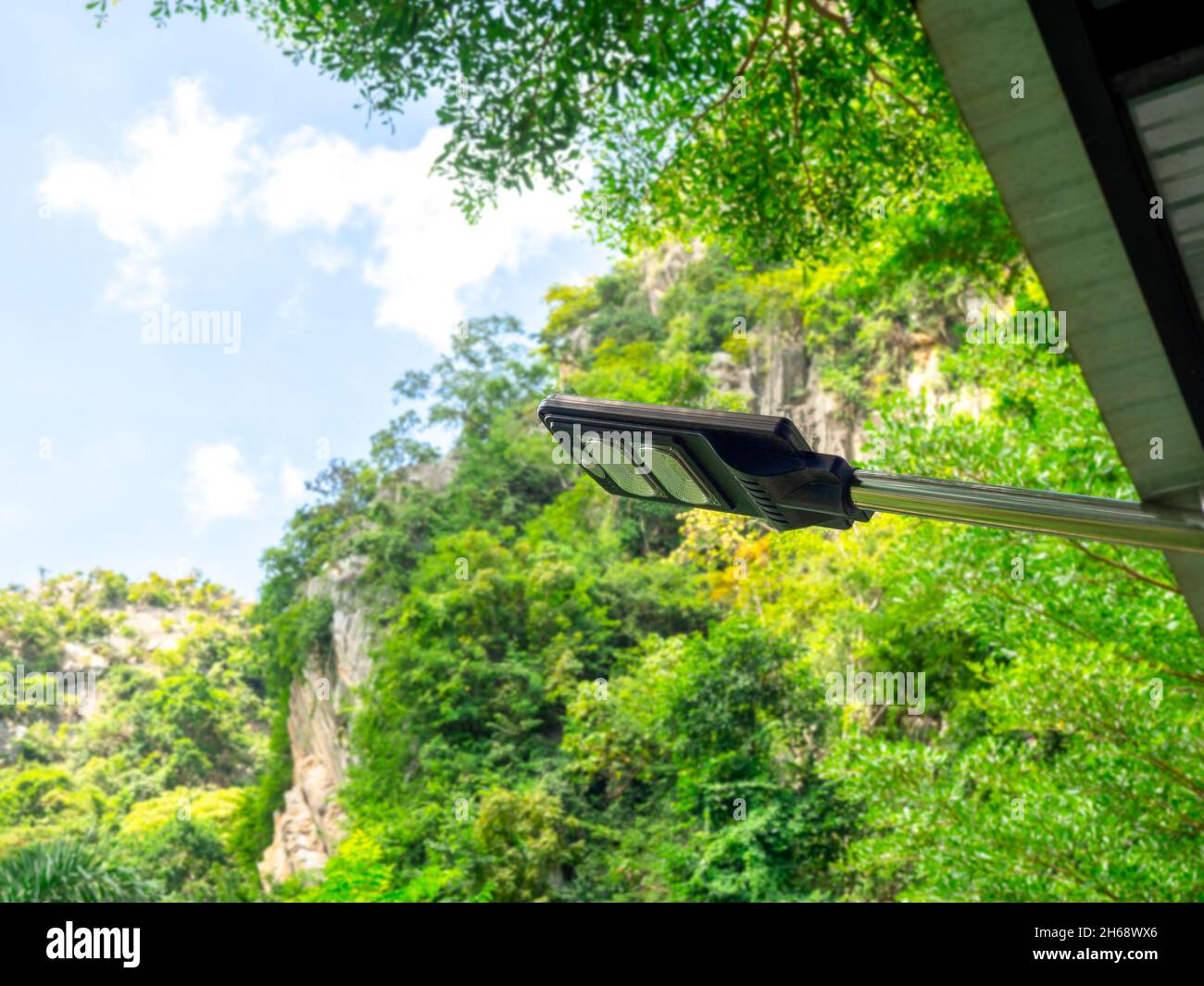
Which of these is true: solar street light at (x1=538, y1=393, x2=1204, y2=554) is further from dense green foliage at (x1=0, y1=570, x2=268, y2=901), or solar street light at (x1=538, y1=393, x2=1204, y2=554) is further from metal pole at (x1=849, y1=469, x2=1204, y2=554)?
dense green foliage at (x1=0, y1=570, x2=268, y2=901)

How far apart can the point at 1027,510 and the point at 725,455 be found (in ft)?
1.06

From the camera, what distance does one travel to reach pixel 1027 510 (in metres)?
1.04

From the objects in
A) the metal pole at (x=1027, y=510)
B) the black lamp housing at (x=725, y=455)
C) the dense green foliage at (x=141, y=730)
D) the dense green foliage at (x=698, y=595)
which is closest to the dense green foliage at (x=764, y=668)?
the dense green foliage at (x=698, y=595)

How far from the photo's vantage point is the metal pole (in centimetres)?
104

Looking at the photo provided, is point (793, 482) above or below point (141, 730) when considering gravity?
above

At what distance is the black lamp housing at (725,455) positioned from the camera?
40.5 inches

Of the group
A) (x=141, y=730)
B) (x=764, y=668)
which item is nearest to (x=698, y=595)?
(x=764, y=668)

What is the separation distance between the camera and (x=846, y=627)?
474 inches

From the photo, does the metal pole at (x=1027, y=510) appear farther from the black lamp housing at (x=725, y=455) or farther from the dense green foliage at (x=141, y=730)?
the dense green foliage at (x=141, y=730)

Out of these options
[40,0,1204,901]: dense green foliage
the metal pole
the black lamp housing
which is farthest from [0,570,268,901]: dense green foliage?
the metal pole

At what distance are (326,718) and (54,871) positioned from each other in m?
8.72

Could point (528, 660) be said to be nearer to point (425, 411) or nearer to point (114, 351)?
point (425, 411)

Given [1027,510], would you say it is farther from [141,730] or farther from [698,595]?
[141,730]
